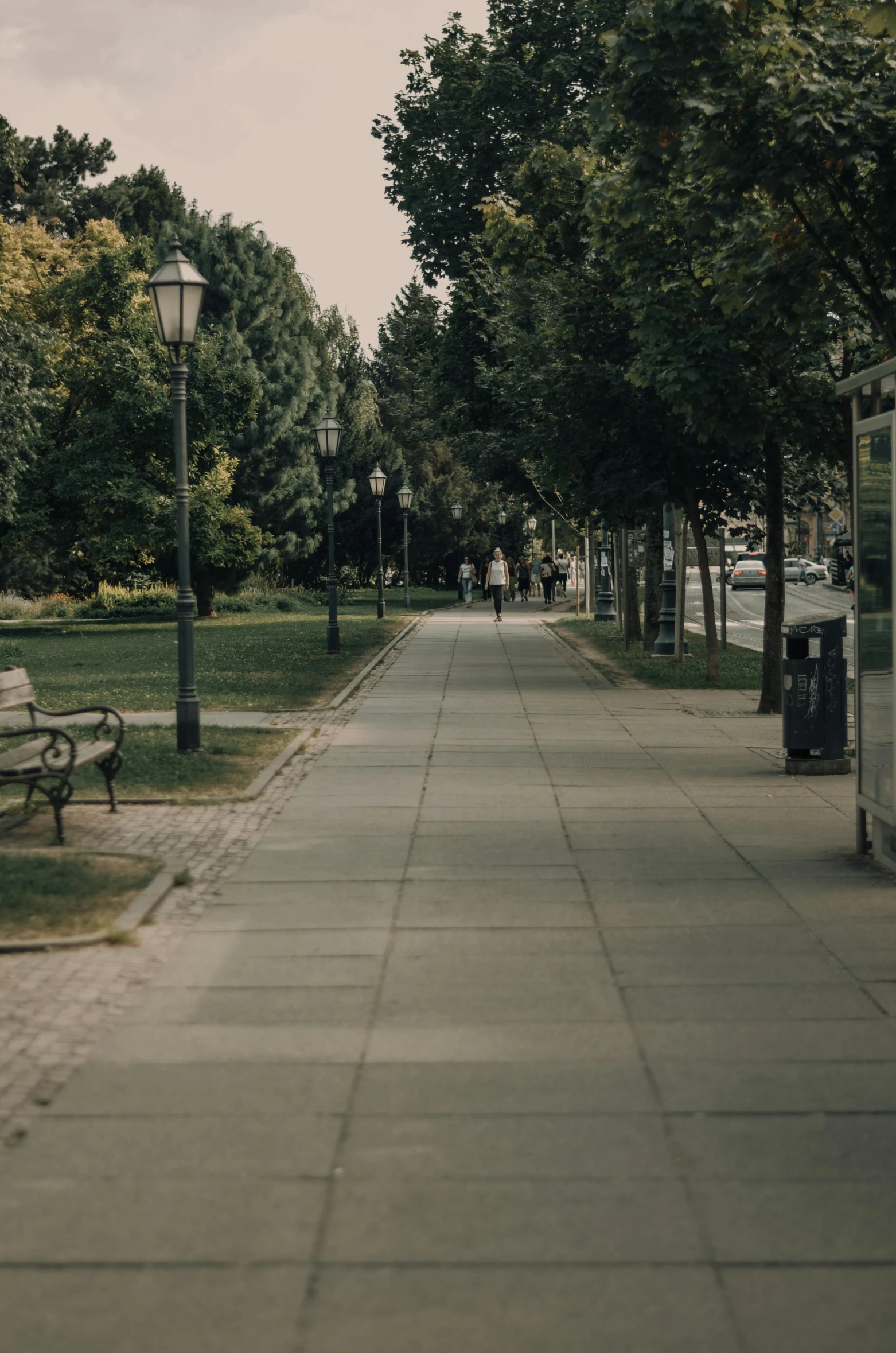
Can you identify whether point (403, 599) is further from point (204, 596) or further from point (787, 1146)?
point (787, 1146)

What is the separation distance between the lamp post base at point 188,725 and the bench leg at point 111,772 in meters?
2.07

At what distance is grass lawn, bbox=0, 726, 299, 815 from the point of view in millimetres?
11141

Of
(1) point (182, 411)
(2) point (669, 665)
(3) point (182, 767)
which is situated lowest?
(3) point (182, 767)

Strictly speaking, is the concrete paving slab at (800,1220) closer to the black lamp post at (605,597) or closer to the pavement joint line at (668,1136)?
the pavement joint line at (668,1136)

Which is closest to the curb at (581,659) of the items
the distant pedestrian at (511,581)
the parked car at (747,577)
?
Answer: the distant pedestrian at (511,581)

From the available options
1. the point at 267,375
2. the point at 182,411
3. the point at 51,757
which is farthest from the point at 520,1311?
the point at 267,375

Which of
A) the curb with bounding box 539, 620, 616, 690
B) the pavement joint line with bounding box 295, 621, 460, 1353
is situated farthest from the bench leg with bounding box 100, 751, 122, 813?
the curb with bounding box 539, 620, 616, 690

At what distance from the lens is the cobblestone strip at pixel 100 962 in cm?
514

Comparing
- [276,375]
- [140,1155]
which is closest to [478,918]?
[140,1155]

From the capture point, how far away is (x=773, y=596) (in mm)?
17031

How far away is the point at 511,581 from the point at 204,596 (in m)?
22.9

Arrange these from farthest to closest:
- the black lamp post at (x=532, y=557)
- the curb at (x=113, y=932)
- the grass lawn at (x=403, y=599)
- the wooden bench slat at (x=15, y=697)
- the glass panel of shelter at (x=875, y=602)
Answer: the black lamp post at (x=532, y=557)
the grass lawn at (x=403, y=599)
the wooden bench slat at (x=15, y=697)
the glass panel of shelter at (x=875, y=602)
the curb at (x=113, y=932)

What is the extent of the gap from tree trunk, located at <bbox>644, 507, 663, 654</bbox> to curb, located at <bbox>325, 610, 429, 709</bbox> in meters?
4.61

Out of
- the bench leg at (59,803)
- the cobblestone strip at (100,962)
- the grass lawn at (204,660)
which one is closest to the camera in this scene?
the cobblestone strip at (100,962)
